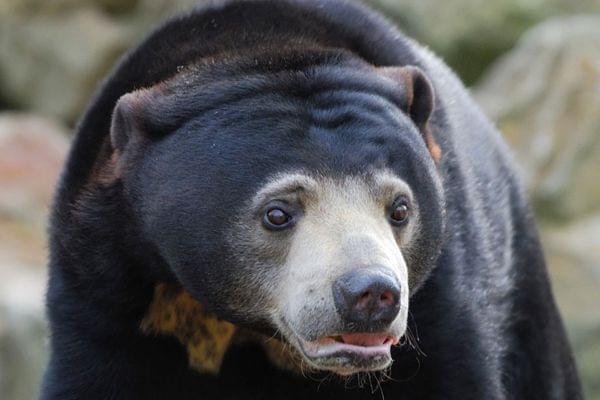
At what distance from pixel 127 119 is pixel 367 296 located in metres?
1.38

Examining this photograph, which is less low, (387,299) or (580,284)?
(387,299)

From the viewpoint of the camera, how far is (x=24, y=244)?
11.7 m

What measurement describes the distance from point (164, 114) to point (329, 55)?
713 millimetres

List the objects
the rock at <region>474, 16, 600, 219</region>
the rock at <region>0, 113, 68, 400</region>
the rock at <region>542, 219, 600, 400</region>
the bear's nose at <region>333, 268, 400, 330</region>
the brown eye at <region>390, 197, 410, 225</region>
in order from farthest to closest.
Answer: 1. the rock at <region>474, 16, 600, 219</region>
2. the rock at <region>0, 113, 68, 400</region>
3. the rock at <region>542, 219, 600, 400</region>
4. the brown eye at <region>390, 197, 410, 225</region>
5. the bear's nose at <region>333, 268, 400, 330</region>

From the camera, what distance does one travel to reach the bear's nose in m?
5.13

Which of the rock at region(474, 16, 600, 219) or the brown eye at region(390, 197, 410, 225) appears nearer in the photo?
the brown eye at region(390, 197, 410, 225)

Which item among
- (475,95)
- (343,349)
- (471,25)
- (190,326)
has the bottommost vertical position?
(471,25)

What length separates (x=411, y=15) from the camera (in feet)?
54.5

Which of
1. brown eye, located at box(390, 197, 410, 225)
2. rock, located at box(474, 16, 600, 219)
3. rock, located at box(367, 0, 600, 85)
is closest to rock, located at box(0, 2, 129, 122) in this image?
rock, located at box(367, 0, 600, 85)

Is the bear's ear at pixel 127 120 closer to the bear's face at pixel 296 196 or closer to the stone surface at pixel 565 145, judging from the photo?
the bear's face at pixel 296 196

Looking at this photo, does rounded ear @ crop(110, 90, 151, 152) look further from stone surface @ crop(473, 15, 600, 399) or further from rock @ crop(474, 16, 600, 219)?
rock @ crop(474, 16, 600, 219)

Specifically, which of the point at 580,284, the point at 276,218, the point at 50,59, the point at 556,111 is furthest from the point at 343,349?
the point at 50,59

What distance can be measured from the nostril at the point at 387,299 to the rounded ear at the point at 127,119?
1.33 m

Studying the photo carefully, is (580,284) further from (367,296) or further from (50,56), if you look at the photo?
(50,56)
